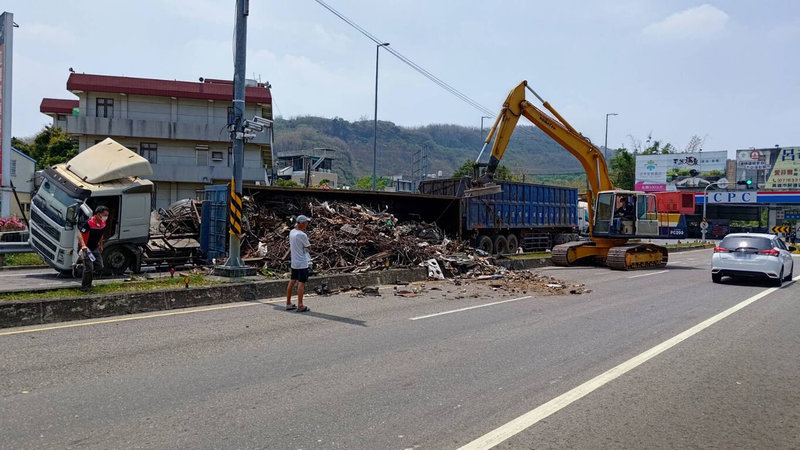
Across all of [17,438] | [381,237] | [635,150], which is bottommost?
[17,438]

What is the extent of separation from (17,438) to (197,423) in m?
1.28

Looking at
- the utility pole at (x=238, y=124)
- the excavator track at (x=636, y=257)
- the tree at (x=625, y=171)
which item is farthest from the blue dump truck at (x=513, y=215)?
the tree at (x=625, y=171)

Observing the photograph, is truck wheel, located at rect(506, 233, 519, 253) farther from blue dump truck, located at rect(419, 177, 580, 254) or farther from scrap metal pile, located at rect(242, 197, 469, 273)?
scrap metal pile, located at rect(242, 197, 469, 273)

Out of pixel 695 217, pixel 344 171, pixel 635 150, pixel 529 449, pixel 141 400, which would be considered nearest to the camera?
pixel 529 449

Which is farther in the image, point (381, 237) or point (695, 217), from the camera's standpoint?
point (695, 217)

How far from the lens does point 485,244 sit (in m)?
23.1

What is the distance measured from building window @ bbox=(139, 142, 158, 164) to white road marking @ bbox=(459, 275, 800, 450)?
4179cm

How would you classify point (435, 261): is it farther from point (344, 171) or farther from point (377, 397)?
point (344, 171)

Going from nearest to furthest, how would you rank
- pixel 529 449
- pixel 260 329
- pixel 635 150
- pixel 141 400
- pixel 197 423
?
pixel 529 449, pixel 197 423, pixel 141 400, pixel 260 329, pixel 635 150

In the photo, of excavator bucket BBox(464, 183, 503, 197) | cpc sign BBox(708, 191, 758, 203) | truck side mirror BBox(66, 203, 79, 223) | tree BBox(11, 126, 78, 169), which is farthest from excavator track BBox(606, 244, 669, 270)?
tree BBox(11, 126, 78, 169)

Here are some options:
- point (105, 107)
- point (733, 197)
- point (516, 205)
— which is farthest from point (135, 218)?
point (733, 197)

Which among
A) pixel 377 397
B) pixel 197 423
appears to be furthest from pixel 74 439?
pixel 377 397

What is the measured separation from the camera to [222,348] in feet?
24.6

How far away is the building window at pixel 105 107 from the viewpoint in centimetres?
4266
